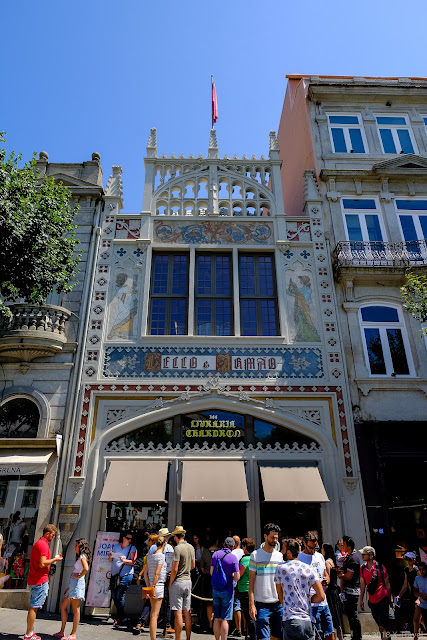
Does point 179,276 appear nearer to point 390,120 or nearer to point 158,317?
point 158,317

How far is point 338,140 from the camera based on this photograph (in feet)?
62.9

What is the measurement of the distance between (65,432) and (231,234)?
8.68m

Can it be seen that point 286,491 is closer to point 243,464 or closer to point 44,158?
point 243,464

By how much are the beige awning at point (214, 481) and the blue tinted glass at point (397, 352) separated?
580 centimetres

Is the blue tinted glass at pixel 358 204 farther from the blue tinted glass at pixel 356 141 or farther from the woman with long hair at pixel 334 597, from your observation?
the woman with long hair at pixel 334 597

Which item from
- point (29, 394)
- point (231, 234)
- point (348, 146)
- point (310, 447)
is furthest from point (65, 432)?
point (348, 146)

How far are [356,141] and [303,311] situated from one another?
8.46 m

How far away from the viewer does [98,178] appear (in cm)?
1756

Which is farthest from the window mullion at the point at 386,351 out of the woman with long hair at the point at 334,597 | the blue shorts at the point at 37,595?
the blue shorts at the point at 37,595

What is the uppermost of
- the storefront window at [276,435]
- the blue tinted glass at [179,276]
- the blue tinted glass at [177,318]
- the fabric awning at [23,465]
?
the blue tinted glass at [179,276]

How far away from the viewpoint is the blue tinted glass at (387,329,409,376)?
14.6m

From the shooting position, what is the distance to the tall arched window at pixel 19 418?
44.3 ft

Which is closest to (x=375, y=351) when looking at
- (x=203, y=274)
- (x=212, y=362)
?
(x=212, y=362)

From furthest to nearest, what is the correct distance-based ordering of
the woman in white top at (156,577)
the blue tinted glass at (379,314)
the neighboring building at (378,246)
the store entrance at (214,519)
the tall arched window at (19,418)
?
the blue tinted glass at (379,314) < the tall arched window at (19,418) < the neighboring building at (378,246) < the store entrance at (214,519) < the woman in white top at (156,577)
